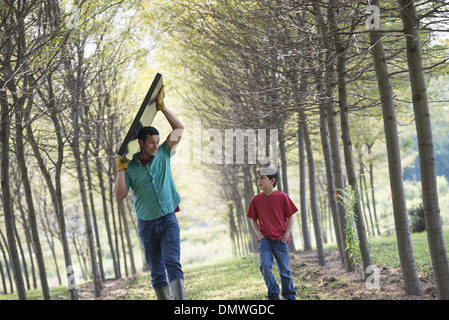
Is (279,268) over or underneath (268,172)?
underneath

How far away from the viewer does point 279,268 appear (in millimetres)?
5789

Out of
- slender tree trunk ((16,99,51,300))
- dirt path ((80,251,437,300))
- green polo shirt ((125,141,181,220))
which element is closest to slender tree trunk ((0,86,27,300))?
slender tree trunk ((16,99,51,300))

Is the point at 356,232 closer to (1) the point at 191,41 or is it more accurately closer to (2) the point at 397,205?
(2) the point at 397,205

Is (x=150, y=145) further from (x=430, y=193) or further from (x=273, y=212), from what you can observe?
(x=430, y=193)

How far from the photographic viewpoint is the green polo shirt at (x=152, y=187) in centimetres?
463

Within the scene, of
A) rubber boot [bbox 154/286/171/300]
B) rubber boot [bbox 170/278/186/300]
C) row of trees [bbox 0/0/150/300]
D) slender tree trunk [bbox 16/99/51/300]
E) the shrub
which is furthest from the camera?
the shrub

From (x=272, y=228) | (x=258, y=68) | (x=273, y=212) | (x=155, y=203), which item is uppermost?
(x=258, y=68)

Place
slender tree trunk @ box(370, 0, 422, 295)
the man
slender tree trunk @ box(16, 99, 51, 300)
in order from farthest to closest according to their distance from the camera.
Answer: slender tree trunk @ box(16, 99, 51, 300) → slender tree trunk @ box(370, 0, 422, 295) → the man

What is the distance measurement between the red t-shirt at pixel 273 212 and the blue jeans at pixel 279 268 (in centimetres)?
10

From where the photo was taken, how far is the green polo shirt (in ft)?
15.2

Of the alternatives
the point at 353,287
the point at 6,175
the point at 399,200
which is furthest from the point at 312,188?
the point at 6,175

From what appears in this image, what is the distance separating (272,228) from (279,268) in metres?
0.47

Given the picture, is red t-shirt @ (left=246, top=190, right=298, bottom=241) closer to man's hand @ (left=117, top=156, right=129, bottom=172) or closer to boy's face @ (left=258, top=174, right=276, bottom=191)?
boy's face @ (left=258, top=174, right=276, bottom=191)
